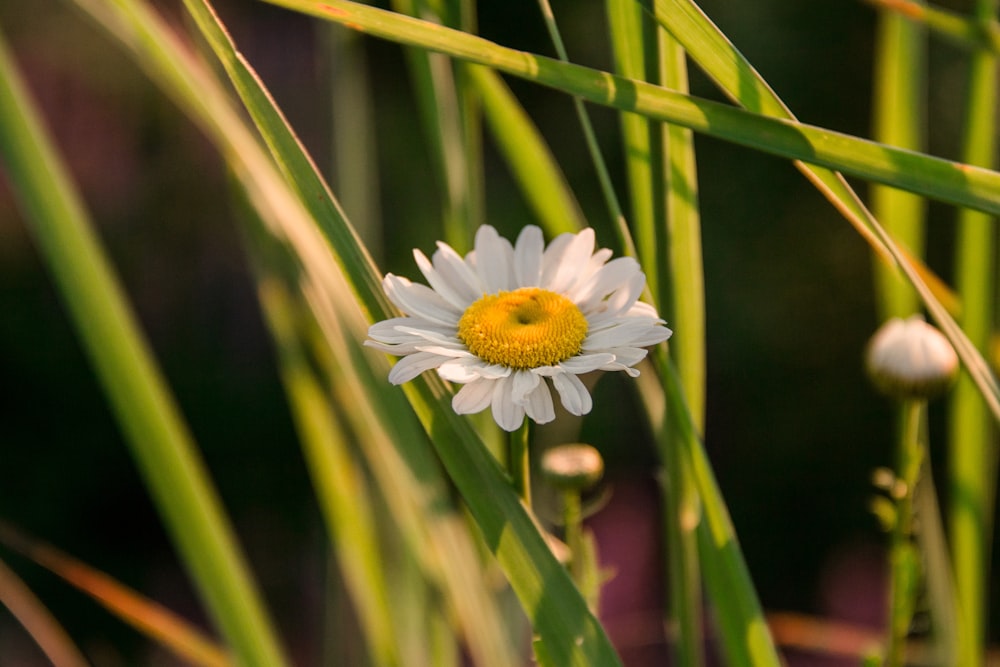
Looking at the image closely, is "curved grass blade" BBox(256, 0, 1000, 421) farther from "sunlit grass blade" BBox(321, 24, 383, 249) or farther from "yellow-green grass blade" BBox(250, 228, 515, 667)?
"sunlit grass blade" BBox(321, 24, 383, 249)

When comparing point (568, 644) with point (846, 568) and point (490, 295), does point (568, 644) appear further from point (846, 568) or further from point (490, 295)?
point (846, 568)

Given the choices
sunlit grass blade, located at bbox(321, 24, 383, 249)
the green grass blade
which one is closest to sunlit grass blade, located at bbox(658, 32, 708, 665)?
the green grass blade

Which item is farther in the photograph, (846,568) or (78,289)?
(846,568)

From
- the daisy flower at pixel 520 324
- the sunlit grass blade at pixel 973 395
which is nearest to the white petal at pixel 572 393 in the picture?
the daisy flower at pixel 520 324

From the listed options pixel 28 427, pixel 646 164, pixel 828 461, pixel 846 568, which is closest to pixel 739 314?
pixel 828 461

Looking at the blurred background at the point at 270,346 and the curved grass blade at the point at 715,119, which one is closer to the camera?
the curved grass blade at the point at 715,119

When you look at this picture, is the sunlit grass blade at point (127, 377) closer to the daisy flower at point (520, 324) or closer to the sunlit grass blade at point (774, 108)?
the daisy flower at point (520, 324)

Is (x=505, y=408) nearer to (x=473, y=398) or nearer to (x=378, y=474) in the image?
(x=473, y=398)
